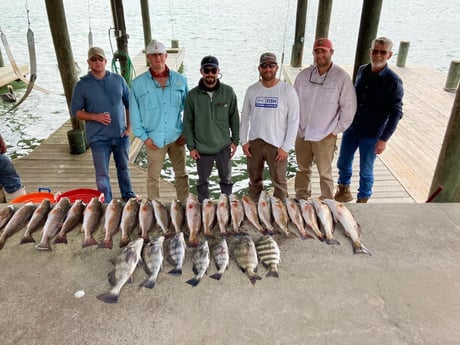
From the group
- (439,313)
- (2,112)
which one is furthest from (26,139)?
(439,313)

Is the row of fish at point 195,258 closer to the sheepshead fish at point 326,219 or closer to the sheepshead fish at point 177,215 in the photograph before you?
the sheepshead fish at point 177,215

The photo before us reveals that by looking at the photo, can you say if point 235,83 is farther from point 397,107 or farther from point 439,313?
point 439,313

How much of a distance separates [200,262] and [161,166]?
1.93m

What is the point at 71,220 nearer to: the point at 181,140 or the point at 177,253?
Result: the point at 177,253

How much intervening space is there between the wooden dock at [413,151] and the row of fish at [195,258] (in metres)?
2.72

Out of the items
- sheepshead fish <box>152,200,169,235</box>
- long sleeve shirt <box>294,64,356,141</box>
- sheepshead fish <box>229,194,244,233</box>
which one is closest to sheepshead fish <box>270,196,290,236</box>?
sheepshead fish <box>229,194,244,233</box>

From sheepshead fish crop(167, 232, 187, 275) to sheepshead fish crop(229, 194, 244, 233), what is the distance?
45 cm

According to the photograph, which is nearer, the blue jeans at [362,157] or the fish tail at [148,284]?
the fish tail at [148,284]

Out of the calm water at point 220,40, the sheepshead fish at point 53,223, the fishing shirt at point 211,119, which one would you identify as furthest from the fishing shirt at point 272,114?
the calm water at point 220,40

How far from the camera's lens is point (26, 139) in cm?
813

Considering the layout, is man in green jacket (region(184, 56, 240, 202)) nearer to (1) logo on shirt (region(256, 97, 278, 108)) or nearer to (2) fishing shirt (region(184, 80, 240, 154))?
(2) fishing shirt (region(184, 80, 240, 154))

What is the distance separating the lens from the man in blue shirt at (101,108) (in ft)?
12.4

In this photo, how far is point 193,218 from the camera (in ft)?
8.93

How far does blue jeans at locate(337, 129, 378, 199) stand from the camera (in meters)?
4.04
